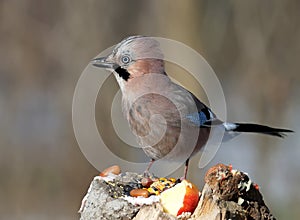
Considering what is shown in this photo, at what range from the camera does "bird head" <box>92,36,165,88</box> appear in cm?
380

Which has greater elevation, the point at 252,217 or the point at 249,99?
the point at 249,99

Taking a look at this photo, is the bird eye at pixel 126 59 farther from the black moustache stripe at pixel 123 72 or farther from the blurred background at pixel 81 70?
the blurred background at pixel 81 70

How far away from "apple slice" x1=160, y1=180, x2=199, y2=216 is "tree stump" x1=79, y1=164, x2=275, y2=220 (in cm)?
3

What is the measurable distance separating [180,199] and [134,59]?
1143 millimetres

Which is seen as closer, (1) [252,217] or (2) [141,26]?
(1) [252,217]

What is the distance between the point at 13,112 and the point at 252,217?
24.1ft

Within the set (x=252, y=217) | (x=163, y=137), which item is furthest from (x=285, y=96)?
(x=252, y=217)

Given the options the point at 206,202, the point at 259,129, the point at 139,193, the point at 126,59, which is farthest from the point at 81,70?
the point at 206,202

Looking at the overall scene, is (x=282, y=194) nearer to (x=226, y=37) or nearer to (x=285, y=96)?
(x=285, y=96)

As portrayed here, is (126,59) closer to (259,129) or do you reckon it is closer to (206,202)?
(259,129)

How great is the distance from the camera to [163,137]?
12.2 ft

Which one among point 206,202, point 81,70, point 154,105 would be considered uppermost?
point 81,70

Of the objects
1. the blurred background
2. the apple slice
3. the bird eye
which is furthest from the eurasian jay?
the blurred background

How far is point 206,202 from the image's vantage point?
2740mm
